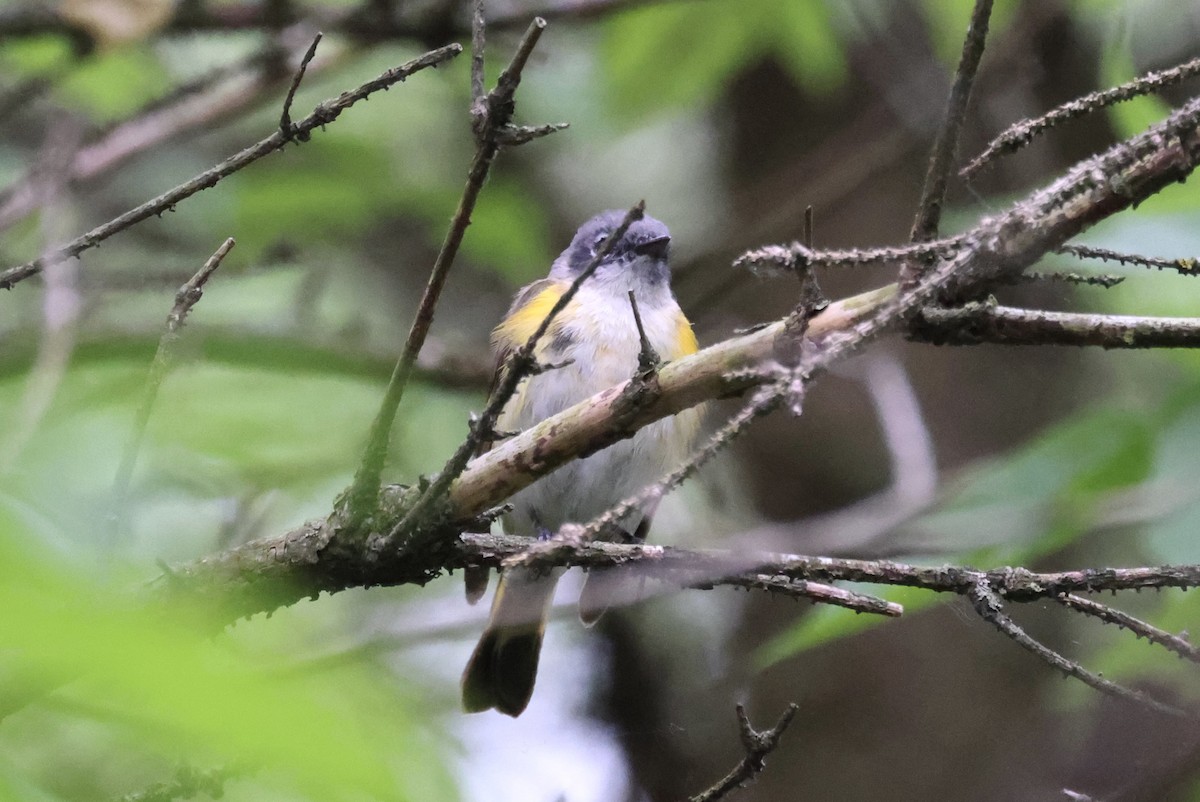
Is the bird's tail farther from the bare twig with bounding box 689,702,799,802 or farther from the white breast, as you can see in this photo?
the bare twig with bounding box 689,702,799,802

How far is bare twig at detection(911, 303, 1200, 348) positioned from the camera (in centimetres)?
144

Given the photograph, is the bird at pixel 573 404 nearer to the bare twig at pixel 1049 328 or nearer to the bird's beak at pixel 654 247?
the bird's beak at pixel 654 247

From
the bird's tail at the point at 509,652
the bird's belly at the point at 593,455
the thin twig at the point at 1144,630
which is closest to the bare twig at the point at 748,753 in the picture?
the thin twig at the point at 1144,630

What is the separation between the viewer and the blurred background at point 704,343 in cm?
294

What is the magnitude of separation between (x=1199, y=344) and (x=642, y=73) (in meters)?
2.89

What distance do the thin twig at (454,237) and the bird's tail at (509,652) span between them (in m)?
1.94

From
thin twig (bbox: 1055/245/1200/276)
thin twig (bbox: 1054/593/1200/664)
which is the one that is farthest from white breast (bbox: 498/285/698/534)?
thin twig (bbox: 1055/245/1200/276)

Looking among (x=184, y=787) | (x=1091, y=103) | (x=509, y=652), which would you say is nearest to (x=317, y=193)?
(x=509, y=652)

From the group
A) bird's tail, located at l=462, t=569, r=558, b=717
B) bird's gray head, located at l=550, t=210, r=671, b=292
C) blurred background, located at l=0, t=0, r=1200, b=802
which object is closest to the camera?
blurred background, located at l=0, t=0, r=1200, b=802

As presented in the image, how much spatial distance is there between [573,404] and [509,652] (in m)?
0.90

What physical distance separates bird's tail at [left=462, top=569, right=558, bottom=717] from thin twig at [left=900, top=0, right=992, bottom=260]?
247 centimetres

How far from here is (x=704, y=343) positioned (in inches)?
190

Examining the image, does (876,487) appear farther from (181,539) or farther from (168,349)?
(168,349)

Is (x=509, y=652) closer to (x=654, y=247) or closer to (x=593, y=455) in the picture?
(x=593, y=455)
